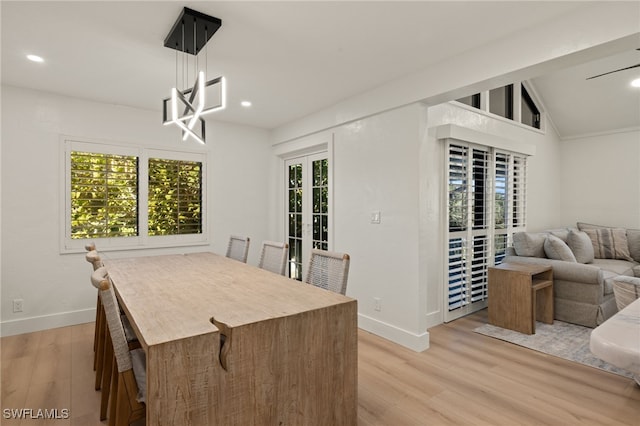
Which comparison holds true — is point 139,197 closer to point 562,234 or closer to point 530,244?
point 530,244

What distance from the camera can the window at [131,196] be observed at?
3580 mm

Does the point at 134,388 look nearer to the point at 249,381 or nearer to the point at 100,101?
the point at 249,381

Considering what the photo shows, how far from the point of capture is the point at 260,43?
2441mm

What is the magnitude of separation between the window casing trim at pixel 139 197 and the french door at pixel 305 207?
1153 millimetres

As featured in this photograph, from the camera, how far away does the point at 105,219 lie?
3.72m

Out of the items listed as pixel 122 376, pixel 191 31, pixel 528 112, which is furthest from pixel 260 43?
pixel 528 112

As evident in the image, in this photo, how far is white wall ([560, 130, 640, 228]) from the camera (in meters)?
5.09

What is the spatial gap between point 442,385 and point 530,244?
95.6 inches

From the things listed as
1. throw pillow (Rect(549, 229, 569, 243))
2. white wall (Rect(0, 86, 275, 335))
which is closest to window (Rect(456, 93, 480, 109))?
throw pillow (Rect(549, 229, 569, 243))

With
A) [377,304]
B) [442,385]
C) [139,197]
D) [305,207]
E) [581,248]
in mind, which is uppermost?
[139,197]

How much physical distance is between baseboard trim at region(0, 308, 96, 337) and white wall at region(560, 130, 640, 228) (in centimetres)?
702

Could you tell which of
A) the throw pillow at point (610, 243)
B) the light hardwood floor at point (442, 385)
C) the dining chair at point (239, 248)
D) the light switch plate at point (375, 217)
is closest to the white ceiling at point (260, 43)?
the light switch plate at point (375, 217)

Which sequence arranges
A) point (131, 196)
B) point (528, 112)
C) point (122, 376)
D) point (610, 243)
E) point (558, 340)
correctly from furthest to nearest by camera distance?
point (528, 112) → point (610, 243) → point (131, 196) → point (558, 340) → point (122, 376)

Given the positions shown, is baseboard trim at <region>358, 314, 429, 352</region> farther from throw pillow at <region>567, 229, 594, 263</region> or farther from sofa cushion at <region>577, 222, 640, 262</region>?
sofa cushion at <region>577, 222, 640, 262</region>
